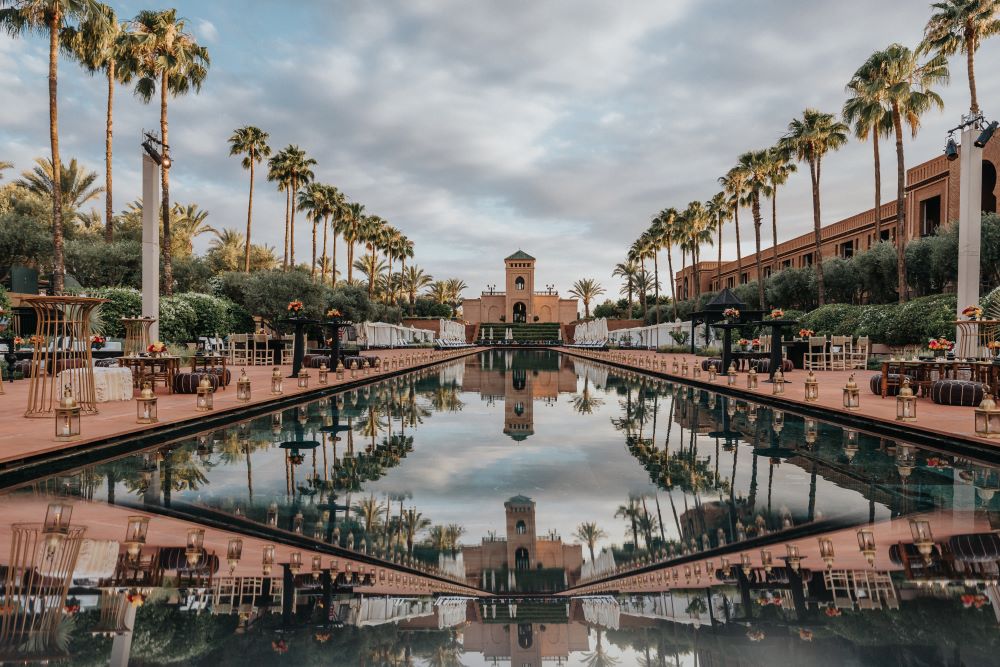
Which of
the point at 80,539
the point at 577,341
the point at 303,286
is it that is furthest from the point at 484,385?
the point at 577,341

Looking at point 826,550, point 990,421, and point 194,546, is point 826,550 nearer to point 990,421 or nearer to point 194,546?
point 194,546

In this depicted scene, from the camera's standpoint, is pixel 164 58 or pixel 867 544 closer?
pixel 867 544

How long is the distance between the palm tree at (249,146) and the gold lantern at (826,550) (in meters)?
36.1

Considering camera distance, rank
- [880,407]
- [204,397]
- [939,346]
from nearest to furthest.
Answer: [204,397] → [880,407] → [939,346]

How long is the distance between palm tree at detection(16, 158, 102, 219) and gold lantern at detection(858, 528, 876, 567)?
39.5 m

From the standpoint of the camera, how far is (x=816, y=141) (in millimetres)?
30000

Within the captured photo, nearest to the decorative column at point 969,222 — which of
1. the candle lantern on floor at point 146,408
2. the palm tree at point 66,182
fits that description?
the candle lantern on floor at point 146,408

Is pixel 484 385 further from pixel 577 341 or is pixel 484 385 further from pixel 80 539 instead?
pixel 577 341

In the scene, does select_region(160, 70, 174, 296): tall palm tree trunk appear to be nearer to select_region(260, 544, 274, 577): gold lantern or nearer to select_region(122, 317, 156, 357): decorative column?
select_region(122, 317, 156, 357): decorative column

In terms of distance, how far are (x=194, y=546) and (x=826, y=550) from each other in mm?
3809

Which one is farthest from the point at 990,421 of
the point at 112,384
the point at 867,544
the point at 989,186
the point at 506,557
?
the point at 989,186

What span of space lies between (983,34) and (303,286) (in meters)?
31.1

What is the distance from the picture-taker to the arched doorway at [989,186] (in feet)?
96.0

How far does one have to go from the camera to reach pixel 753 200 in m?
36.6
